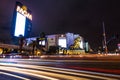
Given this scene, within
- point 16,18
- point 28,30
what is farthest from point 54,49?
point 16,18

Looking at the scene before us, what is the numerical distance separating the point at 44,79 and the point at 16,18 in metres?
65.5

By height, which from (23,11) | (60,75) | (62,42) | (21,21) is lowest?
(60,75)

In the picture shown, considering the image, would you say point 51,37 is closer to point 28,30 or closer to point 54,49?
point 54,49

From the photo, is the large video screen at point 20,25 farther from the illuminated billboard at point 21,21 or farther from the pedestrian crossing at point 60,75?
the pedestrian crossing at point 60,75

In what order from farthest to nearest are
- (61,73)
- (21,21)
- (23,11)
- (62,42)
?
(62,42) → (23,11) → (21,21) → (61,73)

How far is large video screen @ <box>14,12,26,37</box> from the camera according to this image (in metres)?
71.8

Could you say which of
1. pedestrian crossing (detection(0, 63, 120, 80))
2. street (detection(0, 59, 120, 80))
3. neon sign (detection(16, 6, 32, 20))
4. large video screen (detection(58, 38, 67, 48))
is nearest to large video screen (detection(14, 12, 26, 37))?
neon sign (detection(16, 6, 32, 20))

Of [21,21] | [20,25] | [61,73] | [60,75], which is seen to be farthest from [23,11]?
[60,75]

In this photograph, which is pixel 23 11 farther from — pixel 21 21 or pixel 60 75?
pixel 60 75

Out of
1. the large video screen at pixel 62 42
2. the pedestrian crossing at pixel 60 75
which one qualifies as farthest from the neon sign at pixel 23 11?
the large video screen at pixel 62 42

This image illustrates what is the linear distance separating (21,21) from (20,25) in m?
2.14

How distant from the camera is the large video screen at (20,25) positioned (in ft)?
236

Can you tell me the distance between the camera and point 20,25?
76250 millimetres

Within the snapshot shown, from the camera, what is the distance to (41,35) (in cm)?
12044
